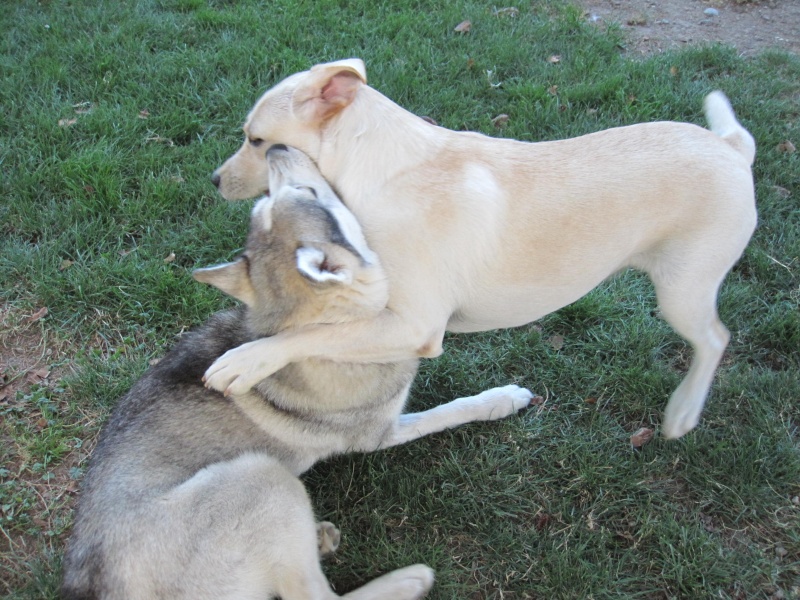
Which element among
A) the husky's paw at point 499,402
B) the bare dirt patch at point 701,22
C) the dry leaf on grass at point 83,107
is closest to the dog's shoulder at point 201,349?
the husky's paw at point 499,402

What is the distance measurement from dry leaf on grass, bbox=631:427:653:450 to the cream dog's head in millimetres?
2025

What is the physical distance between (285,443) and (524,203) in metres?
1.43

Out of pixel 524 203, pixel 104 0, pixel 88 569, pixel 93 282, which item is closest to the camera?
pixel 88 569

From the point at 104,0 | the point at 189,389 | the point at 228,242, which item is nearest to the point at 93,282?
the point at 228,242

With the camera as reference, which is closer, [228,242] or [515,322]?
[515,322]

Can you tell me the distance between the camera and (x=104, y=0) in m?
6.41

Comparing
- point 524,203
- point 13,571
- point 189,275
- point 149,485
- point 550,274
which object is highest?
point 524,203

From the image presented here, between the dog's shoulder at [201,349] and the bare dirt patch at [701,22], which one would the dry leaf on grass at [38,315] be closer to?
the dog's shoulder at [201,349]

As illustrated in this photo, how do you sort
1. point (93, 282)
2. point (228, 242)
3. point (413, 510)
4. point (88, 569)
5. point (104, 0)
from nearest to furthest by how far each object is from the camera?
point (88, 569)
point (413, 510)
point (93, 282)
point (228, 242)
point (104, 0)

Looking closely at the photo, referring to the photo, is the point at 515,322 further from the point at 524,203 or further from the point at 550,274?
the point at 524,203

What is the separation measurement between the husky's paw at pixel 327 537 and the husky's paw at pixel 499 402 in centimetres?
92

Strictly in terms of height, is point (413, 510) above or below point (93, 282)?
below

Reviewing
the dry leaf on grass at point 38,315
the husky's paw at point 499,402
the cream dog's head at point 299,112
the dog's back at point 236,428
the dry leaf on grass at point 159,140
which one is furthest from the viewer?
the dry leaf on grass at point 159,140

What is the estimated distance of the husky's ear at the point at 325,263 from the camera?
2547 mm
